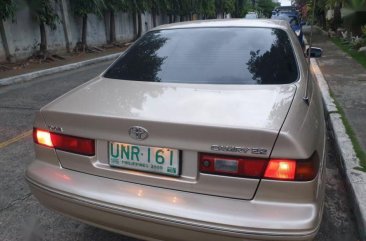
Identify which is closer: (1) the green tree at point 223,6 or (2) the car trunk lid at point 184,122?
(2) the car trunk lid at point 184,122

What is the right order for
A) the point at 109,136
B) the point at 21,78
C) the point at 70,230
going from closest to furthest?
the point at 109,136 → the point at 70,230 → the point at 21,78

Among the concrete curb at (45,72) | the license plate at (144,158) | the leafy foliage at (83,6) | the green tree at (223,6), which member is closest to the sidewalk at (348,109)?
the license plate at (144,158)

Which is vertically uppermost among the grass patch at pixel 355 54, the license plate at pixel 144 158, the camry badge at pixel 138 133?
the camry badge at pixel 138 133

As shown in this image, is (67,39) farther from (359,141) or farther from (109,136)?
(109,136)

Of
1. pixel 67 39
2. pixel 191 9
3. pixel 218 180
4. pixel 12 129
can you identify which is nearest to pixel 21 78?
pixel 12 129

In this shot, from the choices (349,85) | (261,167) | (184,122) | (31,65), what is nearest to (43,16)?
(31,65)

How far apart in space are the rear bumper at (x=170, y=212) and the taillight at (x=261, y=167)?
14 cm

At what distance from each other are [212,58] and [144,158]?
3.75 ft

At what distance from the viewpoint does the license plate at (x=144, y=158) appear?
2.13m

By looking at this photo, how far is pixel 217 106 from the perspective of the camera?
228 centimetres

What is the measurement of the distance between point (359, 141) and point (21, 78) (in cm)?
786

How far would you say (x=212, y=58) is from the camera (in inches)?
118

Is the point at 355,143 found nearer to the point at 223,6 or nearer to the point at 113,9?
the point at 113,9

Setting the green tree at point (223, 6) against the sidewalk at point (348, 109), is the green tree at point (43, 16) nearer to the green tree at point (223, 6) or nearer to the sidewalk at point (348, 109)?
the sidewalk at point (348, 109)
